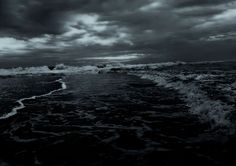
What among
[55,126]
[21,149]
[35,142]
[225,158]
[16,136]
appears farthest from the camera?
[55,126]

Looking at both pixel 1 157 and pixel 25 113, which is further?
pixel 25 113

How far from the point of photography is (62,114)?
490 inches

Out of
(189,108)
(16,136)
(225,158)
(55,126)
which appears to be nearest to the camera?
(225,158)

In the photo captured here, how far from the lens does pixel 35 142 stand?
8.02 metres

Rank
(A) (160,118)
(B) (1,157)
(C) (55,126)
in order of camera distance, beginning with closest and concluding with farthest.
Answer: (B) (1,157) < (C) (55,126) < (A) (160,118)

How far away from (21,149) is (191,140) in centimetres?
433

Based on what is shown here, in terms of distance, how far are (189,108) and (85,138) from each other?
18.9 ft

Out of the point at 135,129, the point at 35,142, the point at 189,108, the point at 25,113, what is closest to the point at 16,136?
the point at 35,142

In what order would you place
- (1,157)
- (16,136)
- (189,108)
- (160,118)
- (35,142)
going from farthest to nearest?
1. (189,108)
2. (160,118)
3. (16,136)
4. (35,142)
5. (1,157)

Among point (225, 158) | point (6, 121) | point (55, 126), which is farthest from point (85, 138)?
point (6, 121)

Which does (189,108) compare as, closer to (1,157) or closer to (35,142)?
(35,142)

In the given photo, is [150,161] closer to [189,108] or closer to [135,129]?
[135,129]

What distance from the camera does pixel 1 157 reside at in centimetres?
672

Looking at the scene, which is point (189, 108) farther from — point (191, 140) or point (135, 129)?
point (191, 140)
